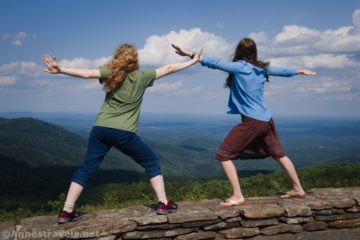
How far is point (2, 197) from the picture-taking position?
74125 millimetres

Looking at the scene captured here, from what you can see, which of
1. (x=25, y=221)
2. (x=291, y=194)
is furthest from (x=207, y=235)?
(x=25, y=221)

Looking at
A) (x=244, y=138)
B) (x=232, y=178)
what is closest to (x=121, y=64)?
(x=244, y=138)

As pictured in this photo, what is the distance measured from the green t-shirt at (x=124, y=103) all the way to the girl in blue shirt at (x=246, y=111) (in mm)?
975

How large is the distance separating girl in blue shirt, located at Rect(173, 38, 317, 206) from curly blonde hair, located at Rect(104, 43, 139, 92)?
2.83ft

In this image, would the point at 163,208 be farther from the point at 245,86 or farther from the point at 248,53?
the point at 248,53

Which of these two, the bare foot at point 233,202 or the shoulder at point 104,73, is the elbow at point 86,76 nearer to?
the shoulder at point 104,73

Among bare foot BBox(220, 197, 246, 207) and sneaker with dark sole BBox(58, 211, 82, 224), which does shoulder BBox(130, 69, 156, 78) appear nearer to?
sneaker with dark sole BBox(58, 211, 82, 224)

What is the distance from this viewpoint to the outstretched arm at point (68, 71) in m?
4.47

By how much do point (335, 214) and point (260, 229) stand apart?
4.24ft

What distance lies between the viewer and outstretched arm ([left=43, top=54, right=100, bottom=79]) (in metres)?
4.47

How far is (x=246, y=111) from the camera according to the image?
217 inches

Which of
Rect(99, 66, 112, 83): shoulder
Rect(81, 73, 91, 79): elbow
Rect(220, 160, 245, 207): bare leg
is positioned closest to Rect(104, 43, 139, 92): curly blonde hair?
Rect(99, 66, 112, 83): shoulder

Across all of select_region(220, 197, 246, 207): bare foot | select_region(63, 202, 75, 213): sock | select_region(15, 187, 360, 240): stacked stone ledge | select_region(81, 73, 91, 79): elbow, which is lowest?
select_region(15, 187, 360, 240): stacked stone ledge

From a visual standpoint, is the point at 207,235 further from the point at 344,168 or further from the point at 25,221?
the point at 344,168
